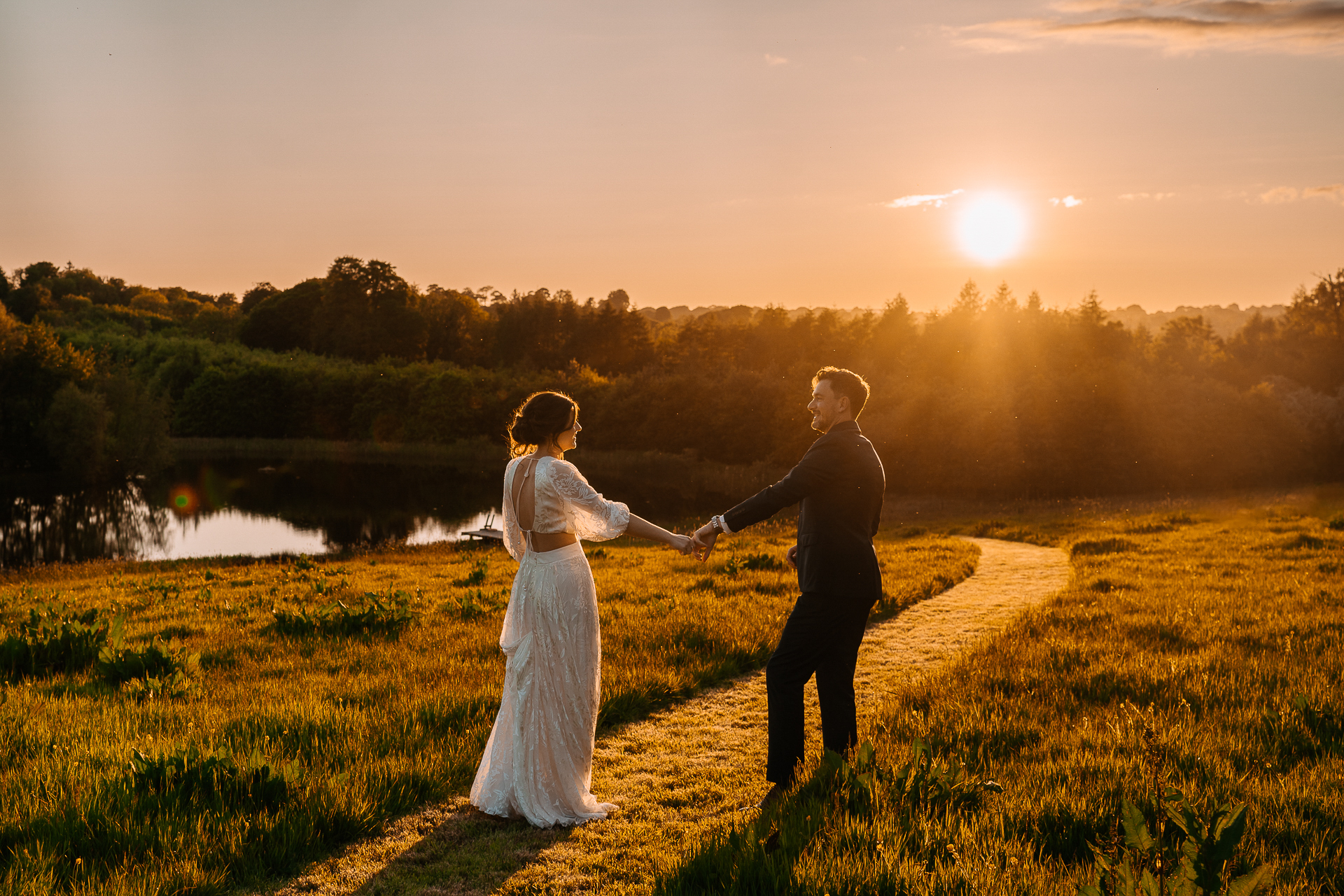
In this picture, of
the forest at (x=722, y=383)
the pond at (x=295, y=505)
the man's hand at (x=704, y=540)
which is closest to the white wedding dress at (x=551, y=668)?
the man's hand at (x=704, y=540)

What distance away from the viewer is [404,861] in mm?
4035

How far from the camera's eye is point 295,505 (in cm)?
4278

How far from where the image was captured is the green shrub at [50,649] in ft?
24.7

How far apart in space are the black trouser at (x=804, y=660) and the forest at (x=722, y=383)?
40.7 m

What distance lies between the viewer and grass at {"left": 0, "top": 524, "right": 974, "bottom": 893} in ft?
12.9

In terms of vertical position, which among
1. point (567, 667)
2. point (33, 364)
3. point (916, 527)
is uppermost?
point (33, 364)

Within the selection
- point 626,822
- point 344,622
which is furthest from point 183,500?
point 626,822

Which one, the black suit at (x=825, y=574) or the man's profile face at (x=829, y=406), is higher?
the man's profile face at (x=829, y=406)

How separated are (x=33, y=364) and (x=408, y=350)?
48481mm

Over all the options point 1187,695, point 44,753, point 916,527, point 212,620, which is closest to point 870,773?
point 1187,695

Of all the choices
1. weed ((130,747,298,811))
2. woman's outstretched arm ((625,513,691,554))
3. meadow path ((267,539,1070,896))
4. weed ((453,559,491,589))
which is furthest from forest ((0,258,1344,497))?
weed ((130,747,298,811))

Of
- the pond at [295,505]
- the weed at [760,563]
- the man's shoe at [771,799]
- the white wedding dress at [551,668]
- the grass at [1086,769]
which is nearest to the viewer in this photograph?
the grass at [1086,769]

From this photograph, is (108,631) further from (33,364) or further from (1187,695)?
(33,364)

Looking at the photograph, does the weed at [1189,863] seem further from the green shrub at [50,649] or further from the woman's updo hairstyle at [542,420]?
the green shrub at [50,649]
